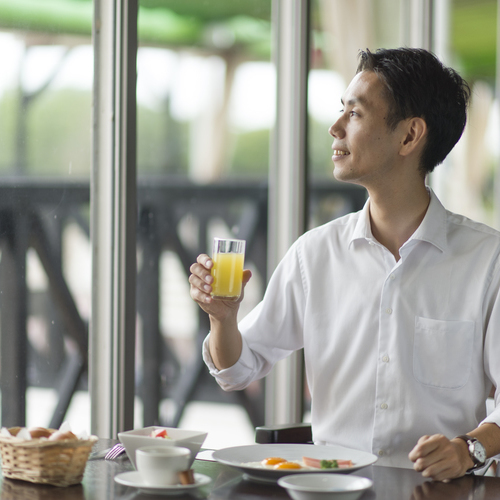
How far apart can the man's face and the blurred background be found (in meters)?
0.71

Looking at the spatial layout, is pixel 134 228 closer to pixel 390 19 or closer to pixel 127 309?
pixel 127 309

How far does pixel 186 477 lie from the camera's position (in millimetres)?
1206

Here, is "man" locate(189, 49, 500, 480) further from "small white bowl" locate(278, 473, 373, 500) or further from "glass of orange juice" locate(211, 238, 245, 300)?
"small white bowl" locate(278, 473, 373, 500)

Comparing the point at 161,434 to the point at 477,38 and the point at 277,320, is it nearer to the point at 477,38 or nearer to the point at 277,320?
the point at 277,320

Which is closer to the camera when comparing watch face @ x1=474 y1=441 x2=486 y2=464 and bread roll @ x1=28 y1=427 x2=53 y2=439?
bread roll @ x1=28 y1=427 x2=53 y2=439

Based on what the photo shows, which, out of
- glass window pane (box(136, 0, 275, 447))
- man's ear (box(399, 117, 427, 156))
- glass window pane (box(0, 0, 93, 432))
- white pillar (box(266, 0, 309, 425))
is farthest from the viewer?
white pillar (box(266, 0, 309, 425))

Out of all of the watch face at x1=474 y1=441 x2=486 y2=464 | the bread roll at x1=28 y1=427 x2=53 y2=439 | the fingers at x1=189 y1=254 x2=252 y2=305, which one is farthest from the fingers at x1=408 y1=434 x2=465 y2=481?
the bread roll at x1=28 y1=427 x2=53 y2=439

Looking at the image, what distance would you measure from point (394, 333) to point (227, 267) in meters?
0.44

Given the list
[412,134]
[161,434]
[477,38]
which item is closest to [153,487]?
[161,434]

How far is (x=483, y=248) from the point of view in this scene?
1.76m

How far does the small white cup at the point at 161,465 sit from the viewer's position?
47.1 inches

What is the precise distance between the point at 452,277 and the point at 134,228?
93cm

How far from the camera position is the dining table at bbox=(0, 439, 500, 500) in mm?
1200

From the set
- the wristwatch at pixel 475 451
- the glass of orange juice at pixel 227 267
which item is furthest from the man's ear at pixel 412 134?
the wristwatch at pixel 475 451
